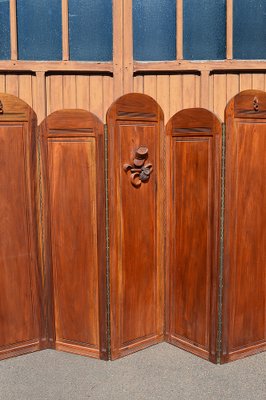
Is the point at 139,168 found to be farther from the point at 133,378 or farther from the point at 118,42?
the point at 118,42

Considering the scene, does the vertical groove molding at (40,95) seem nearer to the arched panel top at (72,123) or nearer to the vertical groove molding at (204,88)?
the arched panel top at (72,123)

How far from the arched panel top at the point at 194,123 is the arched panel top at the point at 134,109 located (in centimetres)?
15

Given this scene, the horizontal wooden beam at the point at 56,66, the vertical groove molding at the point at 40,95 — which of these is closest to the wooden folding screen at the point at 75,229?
the vertical groove molding at the point at 40,95

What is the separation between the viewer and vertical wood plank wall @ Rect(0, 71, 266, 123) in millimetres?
4906

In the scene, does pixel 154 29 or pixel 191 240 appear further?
pixel 154 29

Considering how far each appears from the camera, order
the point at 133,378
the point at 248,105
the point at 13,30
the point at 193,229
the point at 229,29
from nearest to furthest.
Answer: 1. the point at 133,378
2. the point at 248,105
3. the point at 193,229
4. the point at 13,30
5. the point at 229,29

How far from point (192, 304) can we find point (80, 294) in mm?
991

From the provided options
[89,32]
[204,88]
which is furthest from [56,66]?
[204,88]

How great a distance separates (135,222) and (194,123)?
0.98m

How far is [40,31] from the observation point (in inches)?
192

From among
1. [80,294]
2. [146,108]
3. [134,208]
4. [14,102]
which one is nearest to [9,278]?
[80,294]

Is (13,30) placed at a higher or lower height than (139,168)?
higher

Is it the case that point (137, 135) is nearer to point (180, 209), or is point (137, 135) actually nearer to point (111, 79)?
point (180, 209)

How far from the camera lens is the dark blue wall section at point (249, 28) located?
495 cm
